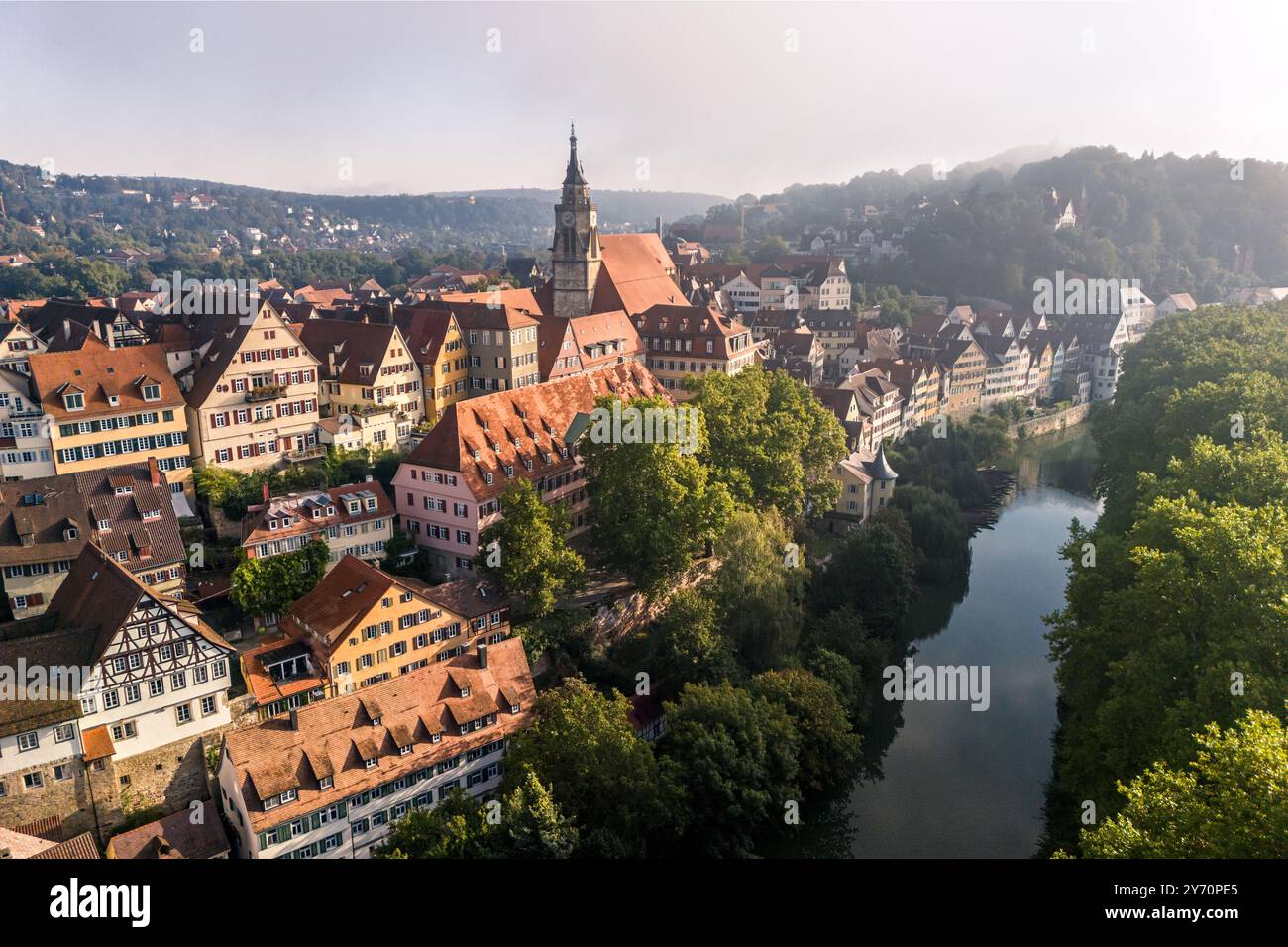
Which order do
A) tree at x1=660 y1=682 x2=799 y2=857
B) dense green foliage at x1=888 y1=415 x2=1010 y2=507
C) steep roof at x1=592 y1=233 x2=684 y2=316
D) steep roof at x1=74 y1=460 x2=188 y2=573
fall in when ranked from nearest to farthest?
tree at x1=660 y1=682 x2=799 y2=857, steep roof at x1=74 y1=460 x2=188 y2=573, dense green foliage at x1=888 y1=415 x2=1010 y2=507, steep roof at x1=592 y1=233 x2=684 y2=316

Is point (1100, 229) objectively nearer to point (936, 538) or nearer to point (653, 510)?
point (936, 538)

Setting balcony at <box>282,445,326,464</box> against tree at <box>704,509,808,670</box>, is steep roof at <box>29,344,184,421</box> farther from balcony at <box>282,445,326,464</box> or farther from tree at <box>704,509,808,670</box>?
tree at <box>704,509,808,670</box>

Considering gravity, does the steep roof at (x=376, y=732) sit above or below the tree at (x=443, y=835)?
above

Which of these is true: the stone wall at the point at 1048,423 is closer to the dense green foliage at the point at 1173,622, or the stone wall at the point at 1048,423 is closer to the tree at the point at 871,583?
the tree at the point at 871,583

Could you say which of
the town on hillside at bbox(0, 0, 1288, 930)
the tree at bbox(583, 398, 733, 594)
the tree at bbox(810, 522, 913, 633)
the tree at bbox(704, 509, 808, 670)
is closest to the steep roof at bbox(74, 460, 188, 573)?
the town on hillside at bbox(0, 0, 1288, 930)

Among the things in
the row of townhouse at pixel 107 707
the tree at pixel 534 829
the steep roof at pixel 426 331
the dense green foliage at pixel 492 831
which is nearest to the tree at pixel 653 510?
the steep roof at pixel 426 331
